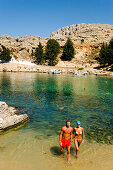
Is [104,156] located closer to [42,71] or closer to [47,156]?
[47,156]

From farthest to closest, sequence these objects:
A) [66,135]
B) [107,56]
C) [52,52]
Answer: [52,52] < [107,56] < [66,135]

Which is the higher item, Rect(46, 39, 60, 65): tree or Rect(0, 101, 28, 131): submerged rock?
Rect(46, 39, 60, 65): tree

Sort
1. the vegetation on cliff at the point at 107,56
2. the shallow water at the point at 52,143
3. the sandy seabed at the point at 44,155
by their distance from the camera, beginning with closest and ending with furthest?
the sandy seabed at the point at 44,155
the shallow water at the point at 52,143
the vegetation on cliff at the point at 107,56

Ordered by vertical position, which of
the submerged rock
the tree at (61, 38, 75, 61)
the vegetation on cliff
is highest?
the tree at (61, 38, 75, 61)

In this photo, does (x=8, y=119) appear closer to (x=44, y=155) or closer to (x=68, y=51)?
(x=44, y=155)

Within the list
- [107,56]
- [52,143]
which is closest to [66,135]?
[52,143]

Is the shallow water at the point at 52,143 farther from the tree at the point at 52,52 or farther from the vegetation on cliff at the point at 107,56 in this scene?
the tree at the point at 52,52

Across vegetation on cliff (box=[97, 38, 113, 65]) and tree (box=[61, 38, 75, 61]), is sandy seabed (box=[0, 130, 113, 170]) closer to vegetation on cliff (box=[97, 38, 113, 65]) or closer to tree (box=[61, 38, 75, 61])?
vegetation on cliff (box=[97, 38, 113, 65])

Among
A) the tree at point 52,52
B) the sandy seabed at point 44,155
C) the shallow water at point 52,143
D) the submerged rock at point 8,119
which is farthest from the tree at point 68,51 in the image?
the sandy seabed at point 44,155

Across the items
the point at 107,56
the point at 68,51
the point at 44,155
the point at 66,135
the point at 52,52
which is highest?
the point at 68,51

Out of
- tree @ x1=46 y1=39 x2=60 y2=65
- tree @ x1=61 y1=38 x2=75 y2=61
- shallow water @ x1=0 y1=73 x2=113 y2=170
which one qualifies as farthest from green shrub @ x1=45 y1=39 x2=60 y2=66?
shallow water @ x1=0 y1=73 x2=113 y2=170

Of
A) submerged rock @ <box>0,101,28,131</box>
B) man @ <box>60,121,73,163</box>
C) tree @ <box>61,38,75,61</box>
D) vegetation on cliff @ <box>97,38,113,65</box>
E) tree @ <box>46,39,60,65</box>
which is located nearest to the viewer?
man @ <box>60,121,73,163</box>

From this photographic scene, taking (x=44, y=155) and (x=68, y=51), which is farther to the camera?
(x=68, y=51)

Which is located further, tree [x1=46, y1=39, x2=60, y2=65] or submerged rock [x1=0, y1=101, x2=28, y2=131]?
tree [x1=46, y1=39, x2=60, y2=65]
